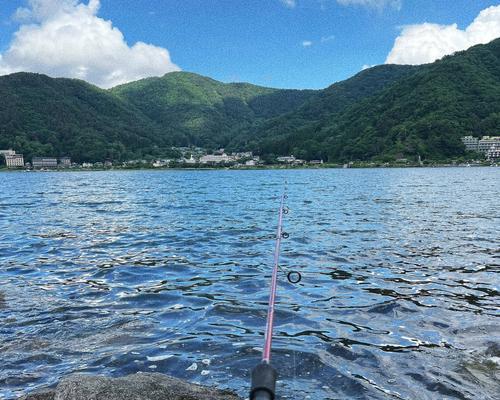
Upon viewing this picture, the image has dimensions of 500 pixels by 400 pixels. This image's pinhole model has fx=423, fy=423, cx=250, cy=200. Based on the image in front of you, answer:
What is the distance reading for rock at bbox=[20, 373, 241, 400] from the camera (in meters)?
4.15

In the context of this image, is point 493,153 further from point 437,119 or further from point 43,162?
point 43,162

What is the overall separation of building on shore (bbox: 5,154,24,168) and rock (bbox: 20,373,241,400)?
212655 millimetres

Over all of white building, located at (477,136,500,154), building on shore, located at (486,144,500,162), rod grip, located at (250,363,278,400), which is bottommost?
rod grip, located at (250,363,278,400)

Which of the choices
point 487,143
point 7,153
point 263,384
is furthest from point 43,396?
point 7,153

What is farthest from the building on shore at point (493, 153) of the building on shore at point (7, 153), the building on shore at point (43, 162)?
the building on shore at point (7, 153)

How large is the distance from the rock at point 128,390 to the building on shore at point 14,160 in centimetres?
21265

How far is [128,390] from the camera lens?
14.1 ft

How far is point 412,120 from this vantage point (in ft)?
587

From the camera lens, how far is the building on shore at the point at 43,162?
640 feet

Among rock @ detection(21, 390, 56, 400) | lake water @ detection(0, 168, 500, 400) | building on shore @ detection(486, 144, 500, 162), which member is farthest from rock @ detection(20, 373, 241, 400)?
building on shore @ detection(486, 144, 500, 162)

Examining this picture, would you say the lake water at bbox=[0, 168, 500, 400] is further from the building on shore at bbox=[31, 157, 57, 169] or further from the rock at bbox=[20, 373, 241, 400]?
the building on shore at bbox=[31, 157, 57, 169]

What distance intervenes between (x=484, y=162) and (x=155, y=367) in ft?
559

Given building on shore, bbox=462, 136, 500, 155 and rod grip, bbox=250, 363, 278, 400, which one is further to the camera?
building on shore, bbox=462, 136, 500, 155

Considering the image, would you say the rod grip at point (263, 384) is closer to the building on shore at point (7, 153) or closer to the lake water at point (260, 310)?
the lake water at point (260, 310)
